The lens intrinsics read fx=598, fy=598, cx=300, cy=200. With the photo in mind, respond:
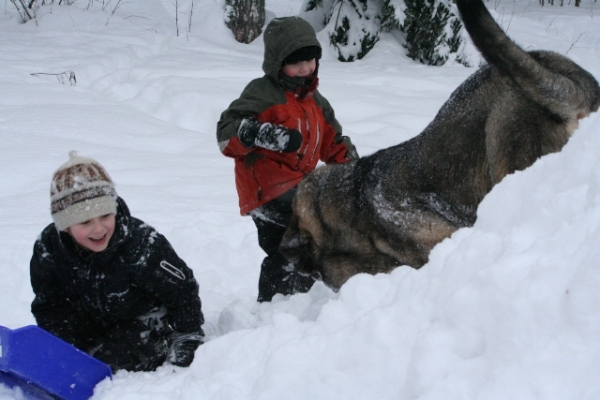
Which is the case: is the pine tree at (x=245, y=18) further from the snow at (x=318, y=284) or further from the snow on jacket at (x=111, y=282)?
the snow on jacket at (x=111, y=282)

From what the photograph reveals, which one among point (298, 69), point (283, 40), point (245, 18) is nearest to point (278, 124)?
point (298, 69)

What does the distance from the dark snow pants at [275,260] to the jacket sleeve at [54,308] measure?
1068 millimetres

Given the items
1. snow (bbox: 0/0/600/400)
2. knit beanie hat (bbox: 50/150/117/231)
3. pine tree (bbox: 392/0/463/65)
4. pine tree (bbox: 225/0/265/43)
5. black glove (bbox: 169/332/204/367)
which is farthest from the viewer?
pine tree (bbox: 225/0/265/43)

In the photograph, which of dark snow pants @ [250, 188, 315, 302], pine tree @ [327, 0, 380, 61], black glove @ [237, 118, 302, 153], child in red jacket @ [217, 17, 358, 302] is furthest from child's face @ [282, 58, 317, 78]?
pine tree @ [327, 0, 380, 61]

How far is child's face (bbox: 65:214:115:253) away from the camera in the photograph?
2.98 metres

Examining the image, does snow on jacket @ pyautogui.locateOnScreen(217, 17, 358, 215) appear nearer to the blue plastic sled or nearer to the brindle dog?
the brindle dog

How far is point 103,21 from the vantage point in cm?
1302

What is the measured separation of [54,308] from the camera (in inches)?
130

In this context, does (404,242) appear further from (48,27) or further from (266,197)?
(48,27)

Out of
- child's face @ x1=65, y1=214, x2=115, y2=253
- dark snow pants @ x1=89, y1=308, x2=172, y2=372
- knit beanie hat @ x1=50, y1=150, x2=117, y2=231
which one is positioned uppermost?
knit beanie hat @ x1=50, y1=150, x2=117, y2=231

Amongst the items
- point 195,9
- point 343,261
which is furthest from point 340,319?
point 195,9

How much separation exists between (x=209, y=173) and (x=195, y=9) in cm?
1015

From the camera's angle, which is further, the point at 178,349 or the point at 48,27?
the point at 48,27

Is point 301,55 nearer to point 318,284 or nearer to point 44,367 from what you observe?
point 318,284
